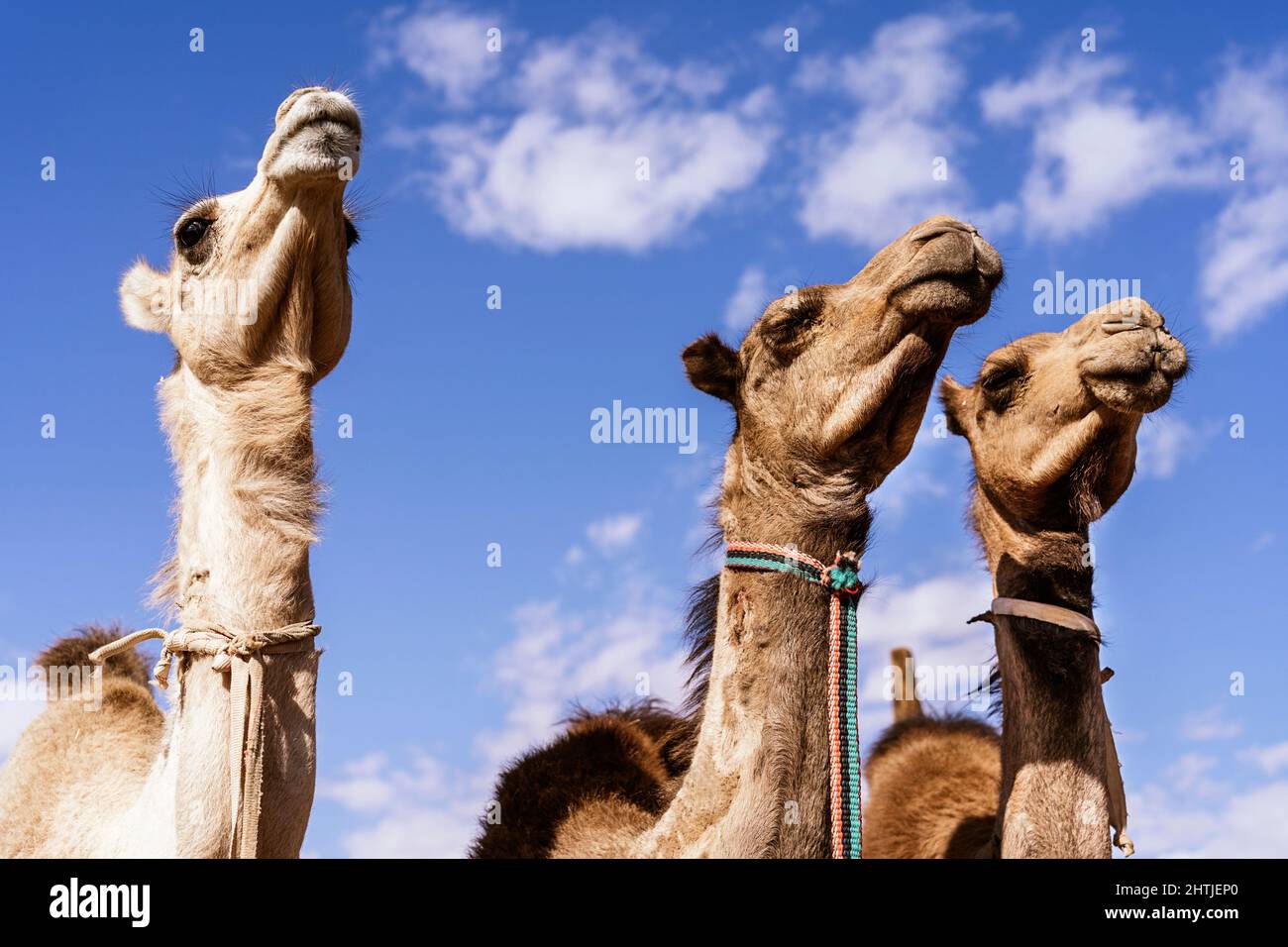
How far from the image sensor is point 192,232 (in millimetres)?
5051

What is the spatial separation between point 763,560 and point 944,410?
1.94m

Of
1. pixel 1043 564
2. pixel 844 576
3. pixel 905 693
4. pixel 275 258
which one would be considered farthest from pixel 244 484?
pixel 905 693

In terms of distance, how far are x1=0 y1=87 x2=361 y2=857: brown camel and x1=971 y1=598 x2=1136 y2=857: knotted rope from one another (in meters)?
2.89

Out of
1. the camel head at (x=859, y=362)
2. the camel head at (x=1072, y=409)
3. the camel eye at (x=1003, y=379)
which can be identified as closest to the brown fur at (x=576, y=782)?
the camel head at (x=859, y=362)

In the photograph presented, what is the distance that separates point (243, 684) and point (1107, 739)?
3425mm

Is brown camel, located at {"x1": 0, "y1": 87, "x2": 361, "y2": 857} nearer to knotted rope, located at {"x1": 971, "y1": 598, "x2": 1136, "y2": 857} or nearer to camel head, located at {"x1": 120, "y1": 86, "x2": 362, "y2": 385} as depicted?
camel head, located at {"x1": 120, "y1": 86, "x2": 362, "y2": 385}

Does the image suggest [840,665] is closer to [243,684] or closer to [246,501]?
[243,684]

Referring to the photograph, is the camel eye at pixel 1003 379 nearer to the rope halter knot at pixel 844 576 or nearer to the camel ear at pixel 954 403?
the camel ear at pixel 954 403

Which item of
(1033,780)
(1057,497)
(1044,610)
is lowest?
(1033,780)

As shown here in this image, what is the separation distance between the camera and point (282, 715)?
14.5 ft

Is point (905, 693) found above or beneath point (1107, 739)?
above
